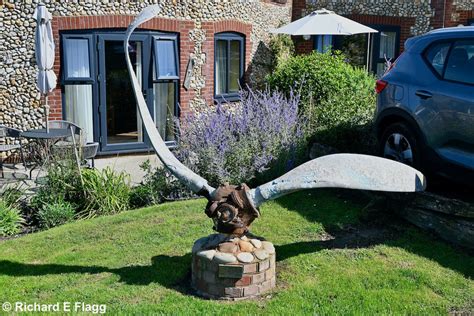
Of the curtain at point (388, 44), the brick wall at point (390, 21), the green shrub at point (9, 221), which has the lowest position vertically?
the green shrub at point (9, 221)

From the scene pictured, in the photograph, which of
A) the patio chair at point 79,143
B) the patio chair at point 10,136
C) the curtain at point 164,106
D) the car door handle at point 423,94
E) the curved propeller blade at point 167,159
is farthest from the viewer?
the curtain at point 164,106

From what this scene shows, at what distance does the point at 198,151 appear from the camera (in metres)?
8.02

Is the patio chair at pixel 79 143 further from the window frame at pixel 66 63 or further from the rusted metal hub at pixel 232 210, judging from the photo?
the rusted metal hub at pixel 232 210

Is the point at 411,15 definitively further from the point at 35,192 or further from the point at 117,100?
the point at 35,192

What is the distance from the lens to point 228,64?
43.2ft

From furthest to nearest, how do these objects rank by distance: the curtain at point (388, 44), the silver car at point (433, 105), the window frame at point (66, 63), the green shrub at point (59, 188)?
the curtain at point (388, 44) < the window frame at point (66, 63) < the green shrub at point (59, 188) < the silver car at point (433, 105)

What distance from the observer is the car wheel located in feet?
20.4

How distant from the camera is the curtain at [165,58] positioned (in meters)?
11.1

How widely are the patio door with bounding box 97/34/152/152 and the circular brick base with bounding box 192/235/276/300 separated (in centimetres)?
656

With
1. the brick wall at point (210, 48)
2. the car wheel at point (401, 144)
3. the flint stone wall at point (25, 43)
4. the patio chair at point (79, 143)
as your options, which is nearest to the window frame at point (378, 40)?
the brick wall at point (210, 48)

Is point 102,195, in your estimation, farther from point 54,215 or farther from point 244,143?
point 244,143

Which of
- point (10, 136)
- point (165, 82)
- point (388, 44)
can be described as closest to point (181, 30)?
point (165, 82)

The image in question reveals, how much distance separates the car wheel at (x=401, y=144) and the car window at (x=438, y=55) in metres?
0.75

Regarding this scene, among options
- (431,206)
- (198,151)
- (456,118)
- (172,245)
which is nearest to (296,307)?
(172,245)
